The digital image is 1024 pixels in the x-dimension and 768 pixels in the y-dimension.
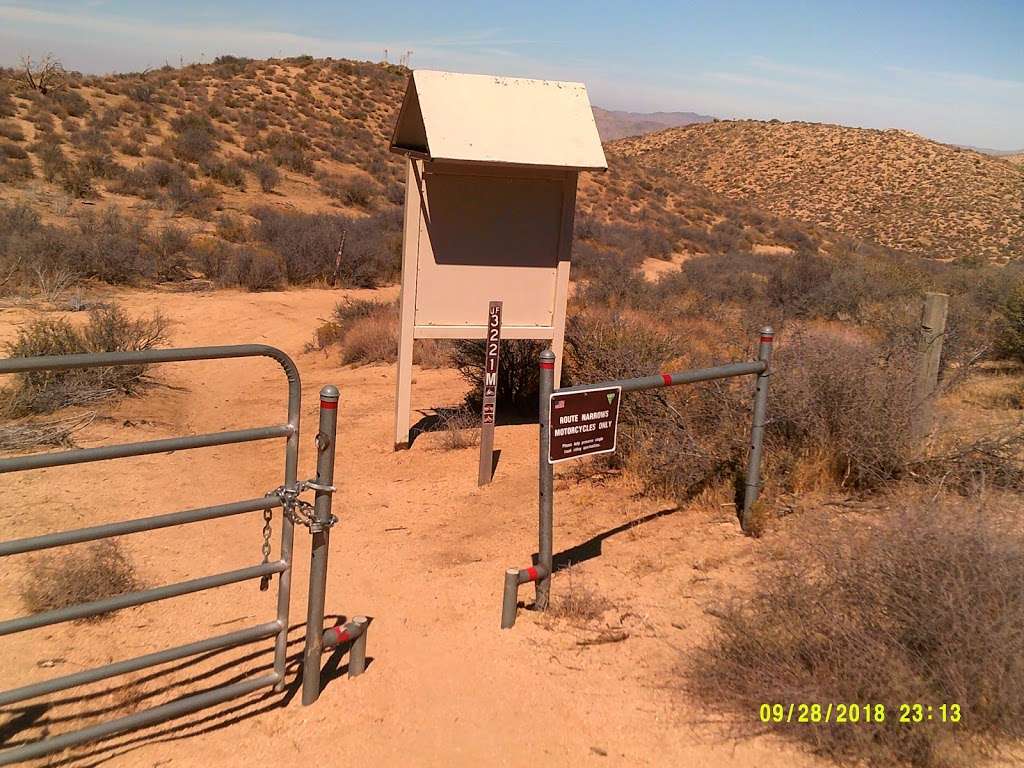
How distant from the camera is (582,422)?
14.7ft

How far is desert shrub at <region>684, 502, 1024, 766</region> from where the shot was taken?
334cm

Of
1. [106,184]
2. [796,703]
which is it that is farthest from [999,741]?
[106,184]

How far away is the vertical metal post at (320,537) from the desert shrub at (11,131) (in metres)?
27.4

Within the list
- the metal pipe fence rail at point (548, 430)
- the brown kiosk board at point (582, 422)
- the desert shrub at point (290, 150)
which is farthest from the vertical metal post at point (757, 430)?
the desert shrub at point (290, 150)

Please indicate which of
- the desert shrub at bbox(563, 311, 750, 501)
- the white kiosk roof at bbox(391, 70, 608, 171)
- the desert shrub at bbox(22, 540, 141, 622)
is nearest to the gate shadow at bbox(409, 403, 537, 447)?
the desert shrub at bbox(563, 311, 750, 501)

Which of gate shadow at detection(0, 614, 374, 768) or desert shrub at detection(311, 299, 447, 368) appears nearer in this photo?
gate shadow at detection(0, 614, 374, 768)

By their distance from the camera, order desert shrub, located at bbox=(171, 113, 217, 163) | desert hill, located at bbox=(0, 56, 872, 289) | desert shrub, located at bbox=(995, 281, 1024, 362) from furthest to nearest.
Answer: desert shrub, located at bbox=(171, 113, 217, 163)
desert hill, located at bbox=(0, 56, 872, 289)
desert shrub, located at bbox=(995, 281, 1024, 362)

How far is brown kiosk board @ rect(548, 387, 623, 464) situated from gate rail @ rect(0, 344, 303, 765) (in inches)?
49.0

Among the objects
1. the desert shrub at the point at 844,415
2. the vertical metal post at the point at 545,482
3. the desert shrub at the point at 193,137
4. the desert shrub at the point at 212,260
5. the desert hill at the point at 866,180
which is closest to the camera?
the vertical metal post at the point at 545,482

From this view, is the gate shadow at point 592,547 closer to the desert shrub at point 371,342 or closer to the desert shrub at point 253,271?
the desert shrub at point 371,342

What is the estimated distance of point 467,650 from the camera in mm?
4406

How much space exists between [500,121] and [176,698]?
5.04m

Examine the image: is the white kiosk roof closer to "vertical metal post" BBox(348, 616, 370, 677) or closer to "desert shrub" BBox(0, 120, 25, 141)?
"vertical metal post" BBox(348, 616, 370, 677)
